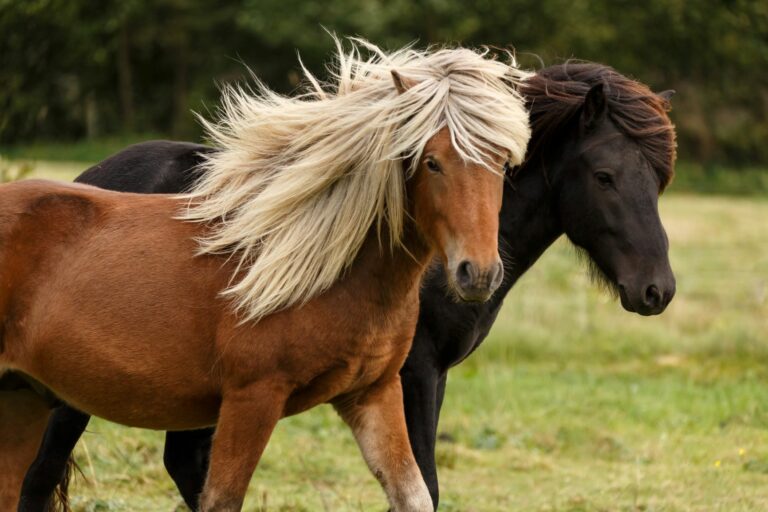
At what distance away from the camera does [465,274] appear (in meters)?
3.78

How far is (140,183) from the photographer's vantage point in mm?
5445

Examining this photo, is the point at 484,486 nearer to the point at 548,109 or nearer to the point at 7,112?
the point at 548,109

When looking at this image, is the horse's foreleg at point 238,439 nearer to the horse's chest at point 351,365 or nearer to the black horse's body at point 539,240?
the horse's chest at point 351,365

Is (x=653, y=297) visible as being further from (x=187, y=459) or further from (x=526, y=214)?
(x=187, y=459)

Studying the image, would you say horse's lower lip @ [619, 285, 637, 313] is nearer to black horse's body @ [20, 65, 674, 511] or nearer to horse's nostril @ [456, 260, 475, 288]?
black horse's body @ [20, 65, 674, 511]

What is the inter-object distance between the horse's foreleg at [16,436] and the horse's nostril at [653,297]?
2484 millimetres

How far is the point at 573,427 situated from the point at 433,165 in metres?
4.95

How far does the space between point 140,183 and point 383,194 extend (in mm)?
1726

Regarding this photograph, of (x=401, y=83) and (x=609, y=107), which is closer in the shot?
(x=401, y=83)

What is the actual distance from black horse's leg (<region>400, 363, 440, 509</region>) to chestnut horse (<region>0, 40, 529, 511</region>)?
0.71m

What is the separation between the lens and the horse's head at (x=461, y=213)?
376 cm

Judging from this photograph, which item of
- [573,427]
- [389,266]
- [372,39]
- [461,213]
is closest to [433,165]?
[461,213]

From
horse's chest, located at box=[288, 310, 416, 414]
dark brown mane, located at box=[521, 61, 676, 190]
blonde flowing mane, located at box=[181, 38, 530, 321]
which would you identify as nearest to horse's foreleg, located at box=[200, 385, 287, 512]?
horse's chest, located at box=[288, 310, 416, 414]

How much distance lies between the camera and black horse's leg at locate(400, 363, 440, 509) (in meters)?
5.01
